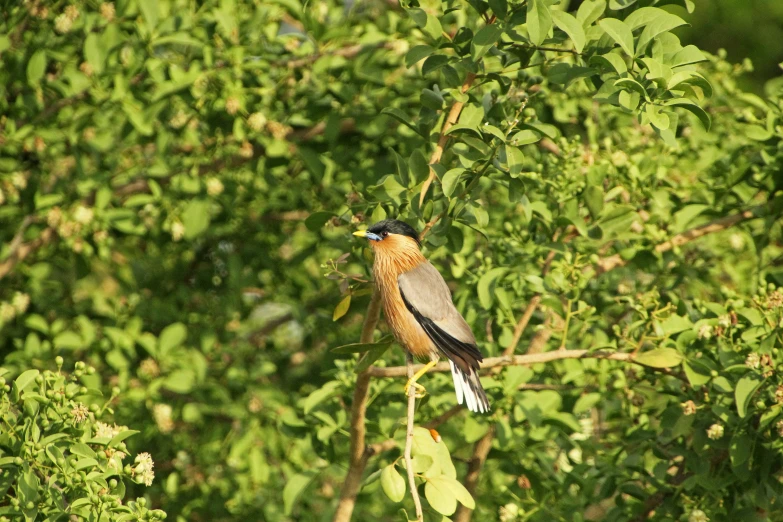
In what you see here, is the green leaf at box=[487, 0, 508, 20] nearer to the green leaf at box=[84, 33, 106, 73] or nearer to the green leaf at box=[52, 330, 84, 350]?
the green leaf at box=[84, 33, 106, 73]

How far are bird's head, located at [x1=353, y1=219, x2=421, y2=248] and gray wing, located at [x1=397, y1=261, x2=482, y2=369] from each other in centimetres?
15

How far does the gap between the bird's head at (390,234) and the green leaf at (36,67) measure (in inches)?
59.1

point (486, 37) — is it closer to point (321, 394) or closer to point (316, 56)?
point (321, 394)

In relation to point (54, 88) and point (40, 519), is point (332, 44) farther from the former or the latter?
point (40, 519)

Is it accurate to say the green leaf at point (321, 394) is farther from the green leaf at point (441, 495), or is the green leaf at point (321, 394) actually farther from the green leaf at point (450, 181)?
the green leaf at point (450, 181)

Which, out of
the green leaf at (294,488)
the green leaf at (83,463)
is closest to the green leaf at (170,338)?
the green leaf at (294,488)

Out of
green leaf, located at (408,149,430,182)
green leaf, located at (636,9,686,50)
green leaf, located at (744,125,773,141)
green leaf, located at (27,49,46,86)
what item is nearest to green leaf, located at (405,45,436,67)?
green leaf, located at (408,149,430,182)

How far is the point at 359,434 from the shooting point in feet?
10.2

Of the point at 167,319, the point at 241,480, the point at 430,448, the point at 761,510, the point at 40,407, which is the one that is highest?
the point at 40,407

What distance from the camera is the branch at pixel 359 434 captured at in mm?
2840

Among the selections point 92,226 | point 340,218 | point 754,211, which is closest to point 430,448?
point 340,218

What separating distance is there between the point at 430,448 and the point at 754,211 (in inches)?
67.1

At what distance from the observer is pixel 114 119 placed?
13.5 ft

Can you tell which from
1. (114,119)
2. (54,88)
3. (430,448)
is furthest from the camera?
(114,119)
